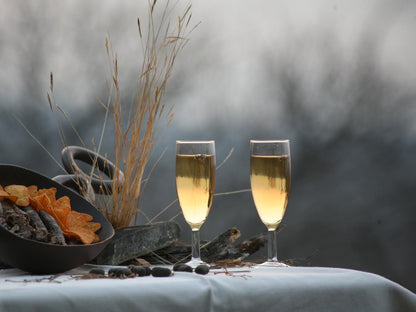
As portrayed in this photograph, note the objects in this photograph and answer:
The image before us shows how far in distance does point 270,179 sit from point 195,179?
18 cm

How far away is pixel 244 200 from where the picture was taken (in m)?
3.46

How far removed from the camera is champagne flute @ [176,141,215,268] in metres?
1.34

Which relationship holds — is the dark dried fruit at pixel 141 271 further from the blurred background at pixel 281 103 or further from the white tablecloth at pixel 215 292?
the blurred background at pixel 281 103

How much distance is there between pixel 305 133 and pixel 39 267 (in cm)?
244

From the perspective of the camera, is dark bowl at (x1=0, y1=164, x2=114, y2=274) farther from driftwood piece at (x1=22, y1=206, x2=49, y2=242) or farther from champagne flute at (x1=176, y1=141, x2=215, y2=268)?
champagne flute at (x1=176, y1=141, x2=215, y2=268)

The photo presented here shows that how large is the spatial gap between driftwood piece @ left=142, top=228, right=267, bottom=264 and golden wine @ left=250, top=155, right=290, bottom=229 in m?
0.15

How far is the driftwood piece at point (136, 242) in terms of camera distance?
1466 millimetres

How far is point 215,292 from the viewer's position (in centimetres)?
109

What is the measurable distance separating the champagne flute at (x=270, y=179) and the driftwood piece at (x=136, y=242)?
269 mm


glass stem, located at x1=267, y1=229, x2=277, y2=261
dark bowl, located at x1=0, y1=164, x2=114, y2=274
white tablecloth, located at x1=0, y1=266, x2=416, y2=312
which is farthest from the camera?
glass stem, located at x1=267, y1=229, x2=277, y2=261

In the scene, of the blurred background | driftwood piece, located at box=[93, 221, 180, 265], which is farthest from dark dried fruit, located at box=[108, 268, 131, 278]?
the blurred background

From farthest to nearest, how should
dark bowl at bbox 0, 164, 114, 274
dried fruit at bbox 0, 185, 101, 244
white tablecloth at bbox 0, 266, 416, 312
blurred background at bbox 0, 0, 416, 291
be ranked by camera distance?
blurred background at bbox 0, 0, 416, 291
dried fruit at bbox 0, 185, 101, 244
dark bowl at bbox 0, 164, 114, 274
white tablecloth at bbox 0, 266, 416, 312

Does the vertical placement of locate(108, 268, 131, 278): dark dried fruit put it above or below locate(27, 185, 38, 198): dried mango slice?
below

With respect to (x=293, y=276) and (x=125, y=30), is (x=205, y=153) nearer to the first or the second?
(x=293, y=276)
